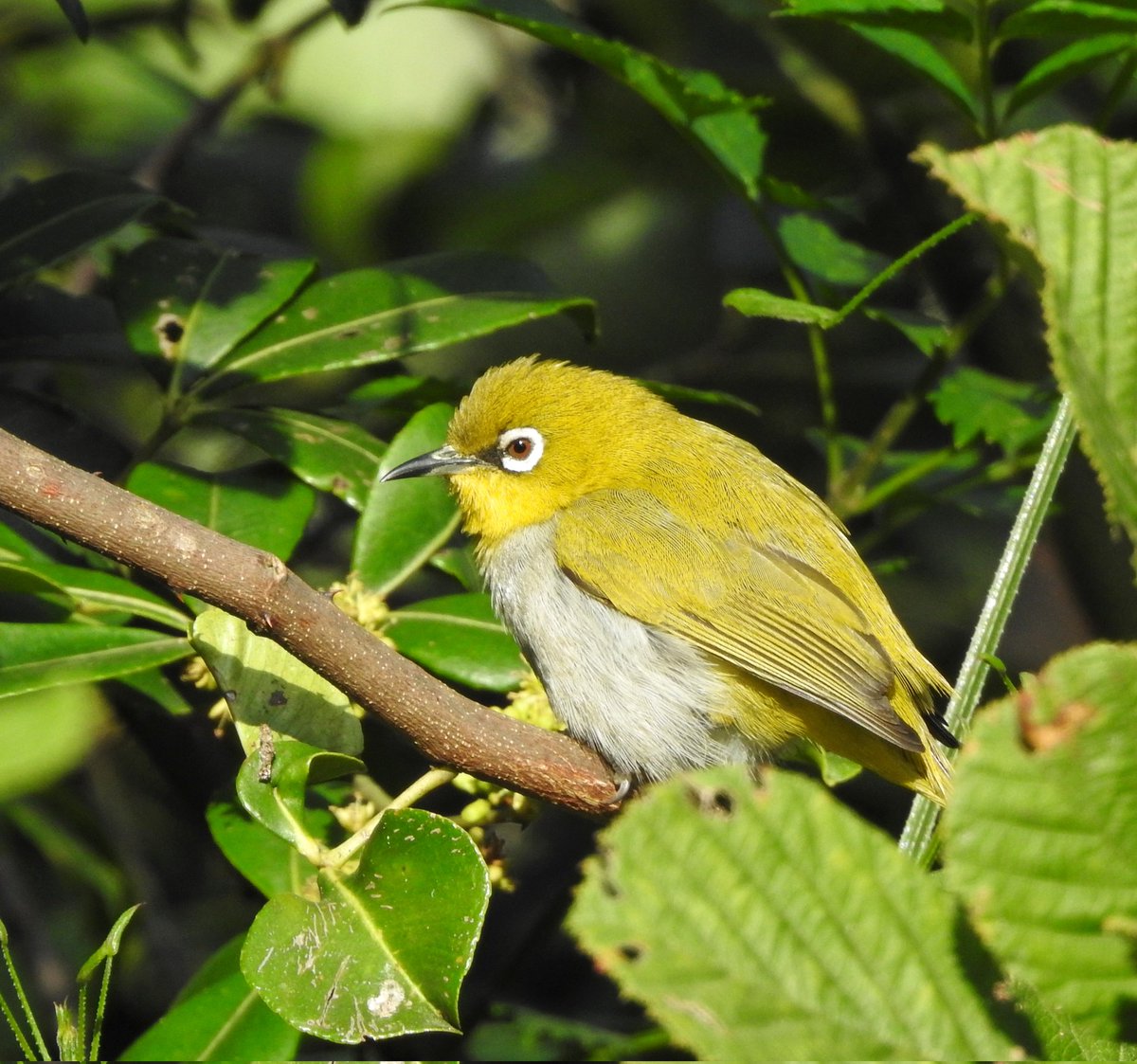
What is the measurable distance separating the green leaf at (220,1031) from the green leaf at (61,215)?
147 centimetres

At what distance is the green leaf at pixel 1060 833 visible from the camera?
962 mm

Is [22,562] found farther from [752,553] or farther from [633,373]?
[633,373]

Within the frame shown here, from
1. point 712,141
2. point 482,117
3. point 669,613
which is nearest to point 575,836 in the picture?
point 669,613

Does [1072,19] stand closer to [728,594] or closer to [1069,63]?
[1069,63]

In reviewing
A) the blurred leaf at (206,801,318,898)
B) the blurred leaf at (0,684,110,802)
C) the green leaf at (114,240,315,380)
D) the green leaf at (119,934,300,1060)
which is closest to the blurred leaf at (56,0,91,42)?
the green leaf at (114,240,315,380)

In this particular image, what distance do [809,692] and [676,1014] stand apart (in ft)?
6.70

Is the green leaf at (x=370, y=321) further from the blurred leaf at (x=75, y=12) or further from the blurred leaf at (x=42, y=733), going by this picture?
the blurred leaf at (x=42, y=733)

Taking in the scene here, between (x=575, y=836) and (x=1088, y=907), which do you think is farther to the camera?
(x=575, y=836)

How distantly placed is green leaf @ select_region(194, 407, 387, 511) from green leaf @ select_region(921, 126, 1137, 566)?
1.83 metres

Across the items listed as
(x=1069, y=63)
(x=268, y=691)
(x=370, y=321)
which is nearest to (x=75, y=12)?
(x=370, y=321)

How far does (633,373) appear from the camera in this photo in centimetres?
528

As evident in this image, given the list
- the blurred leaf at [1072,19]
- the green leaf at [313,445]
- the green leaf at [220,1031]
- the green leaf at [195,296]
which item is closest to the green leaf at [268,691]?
the green leaf at [220,1031]

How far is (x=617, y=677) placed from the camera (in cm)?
326

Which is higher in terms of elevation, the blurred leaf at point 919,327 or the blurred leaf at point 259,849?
the blurred leaf at point 919,327
